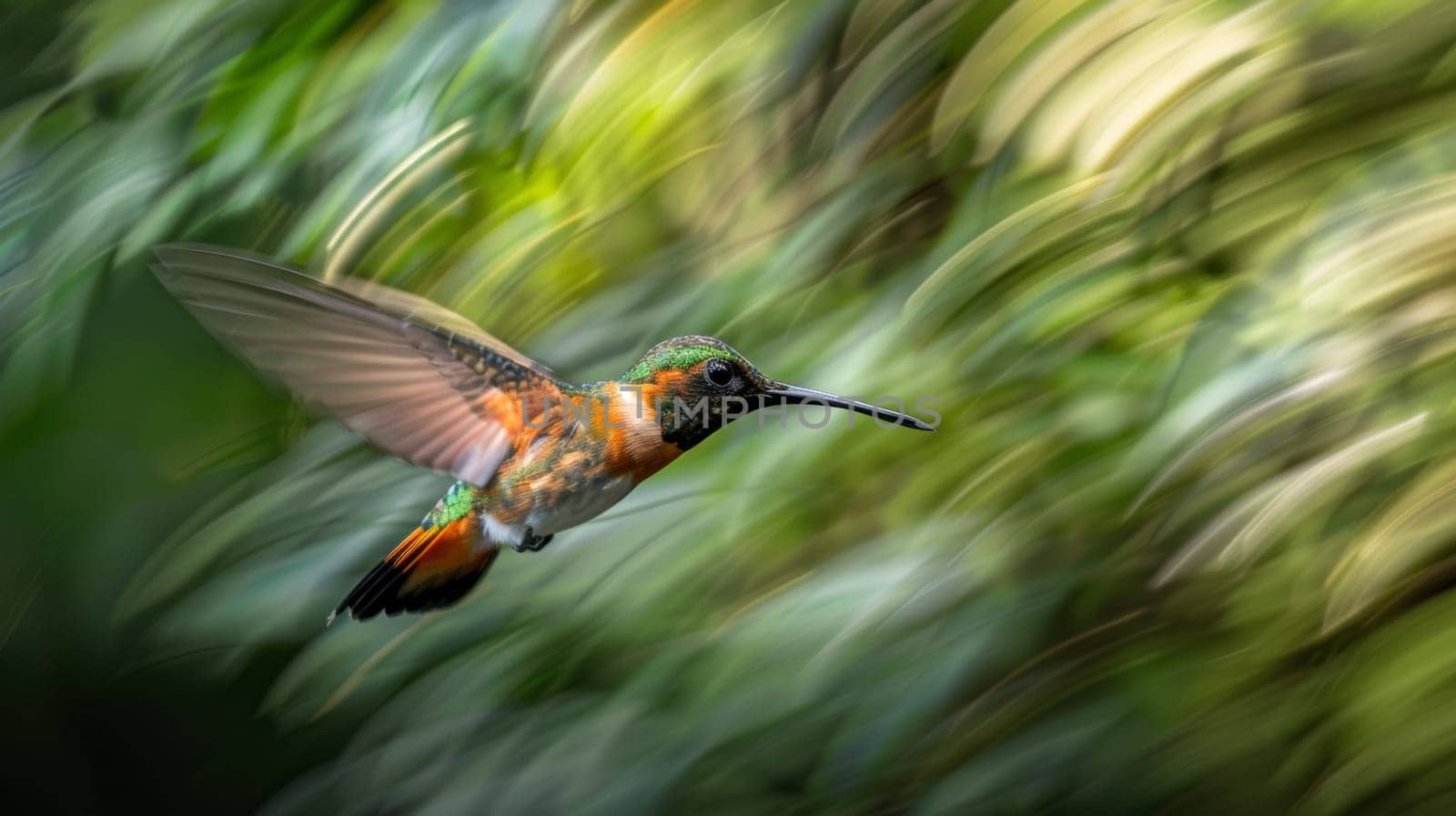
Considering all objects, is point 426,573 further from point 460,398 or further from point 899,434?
point 899,434

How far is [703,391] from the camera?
737mm

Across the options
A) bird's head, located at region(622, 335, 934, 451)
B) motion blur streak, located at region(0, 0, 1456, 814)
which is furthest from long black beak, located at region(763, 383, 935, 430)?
motion blur streak, located at region(0, 0, 1456, 814)

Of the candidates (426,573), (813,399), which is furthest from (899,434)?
(426,573)

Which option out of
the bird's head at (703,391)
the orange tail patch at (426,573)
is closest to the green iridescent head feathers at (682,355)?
the bird's head at (703,391)

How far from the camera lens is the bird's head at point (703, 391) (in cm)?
74

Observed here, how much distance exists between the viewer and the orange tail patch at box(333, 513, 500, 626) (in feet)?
2.66

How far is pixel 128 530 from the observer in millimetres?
1161

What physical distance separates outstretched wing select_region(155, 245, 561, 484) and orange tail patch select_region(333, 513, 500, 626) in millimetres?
68

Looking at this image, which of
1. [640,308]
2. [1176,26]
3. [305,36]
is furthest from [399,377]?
[1176,26]

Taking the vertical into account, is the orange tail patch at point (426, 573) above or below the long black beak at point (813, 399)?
below

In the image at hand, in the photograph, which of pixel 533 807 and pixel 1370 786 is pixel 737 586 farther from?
pixel 1370 786

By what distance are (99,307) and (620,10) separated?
525 millimetres

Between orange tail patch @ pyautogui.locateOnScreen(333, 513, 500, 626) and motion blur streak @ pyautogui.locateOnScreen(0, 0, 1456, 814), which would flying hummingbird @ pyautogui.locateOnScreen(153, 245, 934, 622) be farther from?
motion blur streak @ pyautogui.locateOnScreen(0, 0, 1456, 814)

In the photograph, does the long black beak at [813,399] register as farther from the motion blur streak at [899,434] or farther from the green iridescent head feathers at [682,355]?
the motion blur streak at [899,434]
